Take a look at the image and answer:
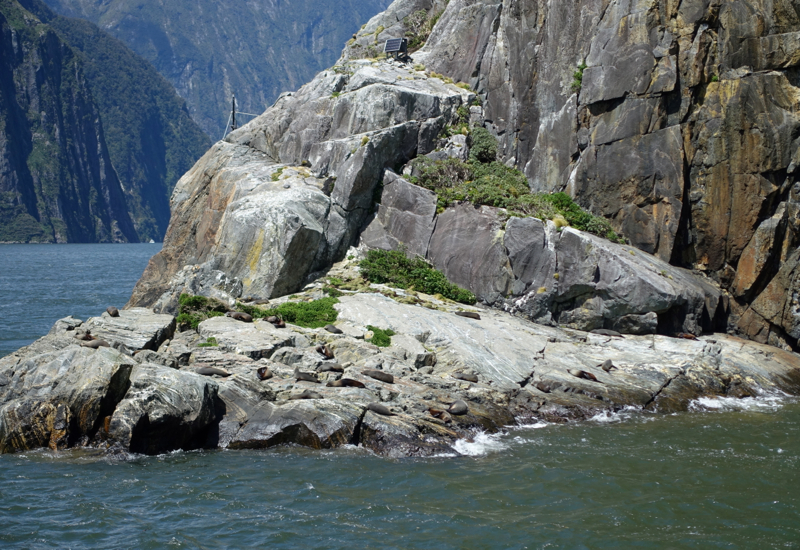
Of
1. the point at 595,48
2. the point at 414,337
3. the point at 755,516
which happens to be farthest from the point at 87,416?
the point at 595,48

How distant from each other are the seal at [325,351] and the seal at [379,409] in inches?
129

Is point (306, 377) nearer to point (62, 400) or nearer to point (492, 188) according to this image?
point (62, 400)

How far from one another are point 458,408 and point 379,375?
7.65ft

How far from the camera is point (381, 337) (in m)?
19.7

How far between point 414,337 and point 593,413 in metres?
5.43

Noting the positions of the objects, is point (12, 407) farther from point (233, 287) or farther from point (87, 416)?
point (233, 287)

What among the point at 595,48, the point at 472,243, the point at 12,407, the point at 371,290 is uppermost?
the point at 595,48

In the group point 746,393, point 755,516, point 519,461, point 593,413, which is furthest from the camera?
point 746,393

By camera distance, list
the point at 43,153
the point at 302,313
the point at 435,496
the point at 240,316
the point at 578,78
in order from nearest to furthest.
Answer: the point at 435,496
the point at 240,316
the point at 302,313
the point at 578,78
the point at 43,153

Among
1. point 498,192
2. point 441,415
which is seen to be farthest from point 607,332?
point 441,415

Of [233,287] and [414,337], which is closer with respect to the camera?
[414,337]

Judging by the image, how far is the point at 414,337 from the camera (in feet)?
65.5

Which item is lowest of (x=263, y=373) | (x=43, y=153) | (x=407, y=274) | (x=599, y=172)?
(x=263, y=373)

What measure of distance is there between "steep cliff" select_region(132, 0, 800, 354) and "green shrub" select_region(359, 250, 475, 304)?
63 centimetres
